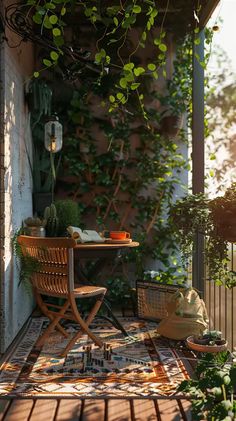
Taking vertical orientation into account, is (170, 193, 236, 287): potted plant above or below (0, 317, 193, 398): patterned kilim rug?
above

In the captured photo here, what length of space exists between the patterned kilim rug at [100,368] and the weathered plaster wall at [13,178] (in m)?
0.27

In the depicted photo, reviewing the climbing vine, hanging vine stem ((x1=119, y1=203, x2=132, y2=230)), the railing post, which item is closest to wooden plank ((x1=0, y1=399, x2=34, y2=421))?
the railing post

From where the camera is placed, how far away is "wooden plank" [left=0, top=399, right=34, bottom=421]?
2354 millimetres

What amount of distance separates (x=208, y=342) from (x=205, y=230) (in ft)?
2.56

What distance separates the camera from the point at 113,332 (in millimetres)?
4207

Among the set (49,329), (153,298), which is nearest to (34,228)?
(49,329)

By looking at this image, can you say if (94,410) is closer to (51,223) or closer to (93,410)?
(93,410)

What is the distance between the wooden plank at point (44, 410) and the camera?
2357mm

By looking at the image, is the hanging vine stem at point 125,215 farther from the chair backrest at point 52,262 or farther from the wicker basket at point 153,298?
the chair backrest at point 52,262

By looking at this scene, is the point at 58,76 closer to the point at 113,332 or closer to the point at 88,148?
the point at 88,148

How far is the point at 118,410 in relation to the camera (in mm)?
2461

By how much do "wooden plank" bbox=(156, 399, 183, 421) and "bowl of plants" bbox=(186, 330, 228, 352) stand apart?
73 cm

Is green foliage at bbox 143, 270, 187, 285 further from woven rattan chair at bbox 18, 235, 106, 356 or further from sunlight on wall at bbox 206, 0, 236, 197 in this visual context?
Answer: woven rattan chair at bbox 18, 235, 106, 356

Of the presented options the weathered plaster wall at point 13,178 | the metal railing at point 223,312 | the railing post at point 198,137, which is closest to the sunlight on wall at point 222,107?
the railing post at point 198,137
